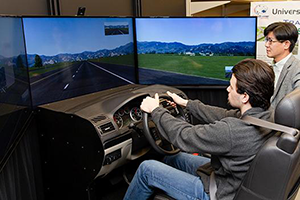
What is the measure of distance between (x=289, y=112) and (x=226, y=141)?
0.28 m

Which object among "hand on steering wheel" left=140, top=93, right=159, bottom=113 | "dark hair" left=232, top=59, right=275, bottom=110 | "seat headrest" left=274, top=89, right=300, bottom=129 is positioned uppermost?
"dark hair" left=232, top=59, right=275, bottom=110

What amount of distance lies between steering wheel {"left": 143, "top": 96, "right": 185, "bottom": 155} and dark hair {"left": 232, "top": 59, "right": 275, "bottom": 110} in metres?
0.60

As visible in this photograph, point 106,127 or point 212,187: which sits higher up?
point 106,127

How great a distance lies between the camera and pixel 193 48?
334 centimetres

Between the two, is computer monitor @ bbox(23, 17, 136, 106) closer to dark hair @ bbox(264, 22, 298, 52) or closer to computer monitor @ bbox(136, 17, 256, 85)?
computer monitor @ bbox(136, 17, 256, 85)

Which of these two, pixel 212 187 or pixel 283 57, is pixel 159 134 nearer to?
pixel 212 187

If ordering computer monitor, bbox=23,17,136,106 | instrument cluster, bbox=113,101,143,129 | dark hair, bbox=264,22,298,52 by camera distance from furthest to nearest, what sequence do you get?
dark hair, bbox=264,22,298,52, computer monitor, bbox=23,17,136,106, instrument cluster, bbox=113,101,143,129

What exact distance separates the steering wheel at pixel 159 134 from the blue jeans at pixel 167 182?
13 centimetres

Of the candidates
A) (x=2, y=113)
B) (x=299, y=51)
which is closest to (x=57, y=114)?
(x=2, y=113)

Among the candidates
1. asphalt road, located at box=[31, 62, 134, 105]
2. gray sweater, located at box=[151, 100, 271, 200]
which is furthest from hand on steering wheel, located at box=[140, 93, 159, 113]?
asphalt road, located at box=[31, 62, 134, 105]

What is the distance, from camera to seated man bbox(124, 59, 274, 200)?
4.61 ft

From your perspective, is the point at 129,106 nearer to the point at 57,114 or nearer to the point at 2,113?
the point at 57,114

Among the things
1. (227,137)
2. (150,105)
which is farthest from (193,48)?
(227,137)

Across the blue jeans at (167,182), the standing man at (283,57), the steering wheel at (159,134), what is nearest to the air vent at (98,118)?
the steering wheel at (159,134)
